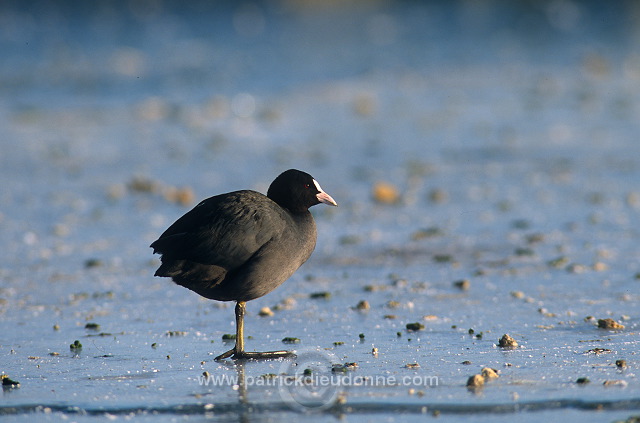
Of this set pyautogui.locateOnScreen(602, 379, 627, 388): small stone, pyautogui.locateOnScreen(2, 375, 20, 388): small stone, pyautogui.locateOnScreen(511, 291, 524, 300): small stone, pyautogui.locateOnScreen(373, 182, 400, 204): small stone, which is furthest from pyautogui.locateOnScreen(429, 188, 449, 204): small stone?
pyautogui.locateOnScreen(2, 375, 20, 388): small stone

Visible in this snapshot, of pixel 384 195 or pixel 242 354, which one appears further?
pixel 384 195

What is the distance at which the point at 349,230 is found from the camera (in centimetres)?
949

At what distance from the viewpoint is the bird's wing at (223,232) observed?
5.39m

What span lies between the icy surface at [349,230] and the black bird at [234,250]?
1.42 feet

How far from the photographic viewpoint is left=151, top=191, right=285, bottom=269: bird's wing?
17.7ft

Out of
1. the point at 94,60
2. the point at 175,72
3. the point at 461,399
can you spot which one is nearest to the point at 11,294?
the point at 461,399

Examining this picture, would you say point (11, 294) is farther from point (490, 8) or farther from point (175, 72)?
point (490, 8)

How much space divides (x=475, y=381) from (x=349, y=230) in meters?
5.00

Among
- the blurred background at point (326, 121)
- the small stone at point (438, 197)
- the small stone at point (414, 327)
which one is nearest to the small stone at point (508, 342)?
the small stone at point (414, 327)

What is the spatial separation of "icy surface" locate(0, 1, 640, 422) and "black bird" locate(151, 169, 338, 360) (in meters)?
0.43

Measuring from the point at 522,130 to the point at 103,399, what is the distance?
36.9 ft

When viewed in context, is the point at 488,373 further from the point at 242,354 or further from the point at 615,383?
the point at 242,354

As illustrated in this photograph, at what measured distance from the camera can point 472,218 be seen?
32.0ft

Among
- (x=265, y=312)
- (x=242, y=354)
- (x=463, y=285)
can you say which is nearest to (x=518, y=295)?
(x=463, y=285)
